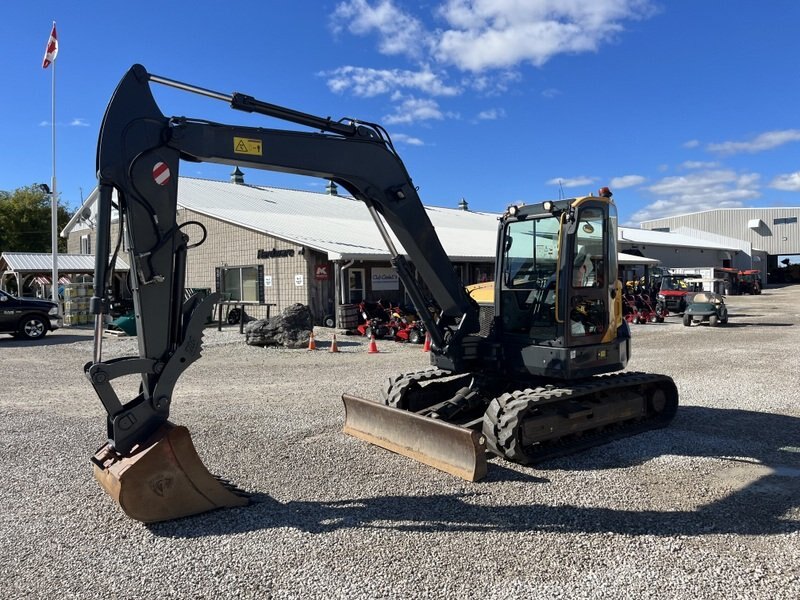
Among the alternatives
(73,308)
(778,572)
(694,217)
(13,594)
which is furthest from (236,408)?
(694,217)

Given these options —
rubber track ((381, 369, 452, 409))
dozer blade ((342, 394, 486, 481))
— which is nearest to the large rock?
rubber track ((381, 369, 452, 409))

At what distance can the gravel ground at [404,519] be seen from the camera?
12.6 feet

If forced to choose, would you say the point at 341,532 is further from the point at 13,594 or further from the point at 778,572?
the point at 778,572

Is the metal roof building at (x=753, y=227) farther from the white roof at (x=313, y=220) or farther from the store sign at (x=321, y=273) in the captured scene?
the store sign at (x=321, y=273)

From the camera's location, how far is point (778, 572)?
3916 mm

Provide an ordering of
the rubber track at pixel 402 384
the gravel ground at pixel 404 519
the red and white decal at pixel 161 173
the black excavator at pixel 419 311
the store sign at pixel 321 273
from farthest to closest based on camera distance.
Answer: the store sign at pixel 321 273 < the rubber track at pixel 402 384 < the red and white decal at pixel 161 173 < the black excavator at pixel 419 311 < the gravel ground at pixel 404 519

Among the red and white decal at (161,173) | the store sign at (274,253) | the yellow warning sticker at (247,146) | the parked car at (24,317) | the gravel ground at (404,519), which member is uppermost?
the store sign at (274,253)

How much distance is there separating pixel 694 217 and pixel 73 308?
62.4 meters

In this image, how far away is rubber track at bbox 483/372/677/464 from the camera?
5931 millimetres

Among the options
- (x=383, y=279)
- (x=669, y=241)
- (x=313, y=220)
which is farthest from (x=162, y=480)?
(x=669, y=241)

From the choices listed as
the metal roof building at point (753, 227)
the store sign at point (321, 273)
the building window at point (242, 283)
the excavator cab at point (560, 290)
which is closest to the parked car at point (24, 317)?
the building window at point (242, 283)

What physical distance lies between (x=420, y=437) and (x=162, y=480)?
245 cm

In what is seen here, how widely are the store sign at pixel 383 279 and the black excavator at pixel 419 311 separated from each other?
539 inches

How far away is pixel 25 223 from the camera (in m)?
50.0
